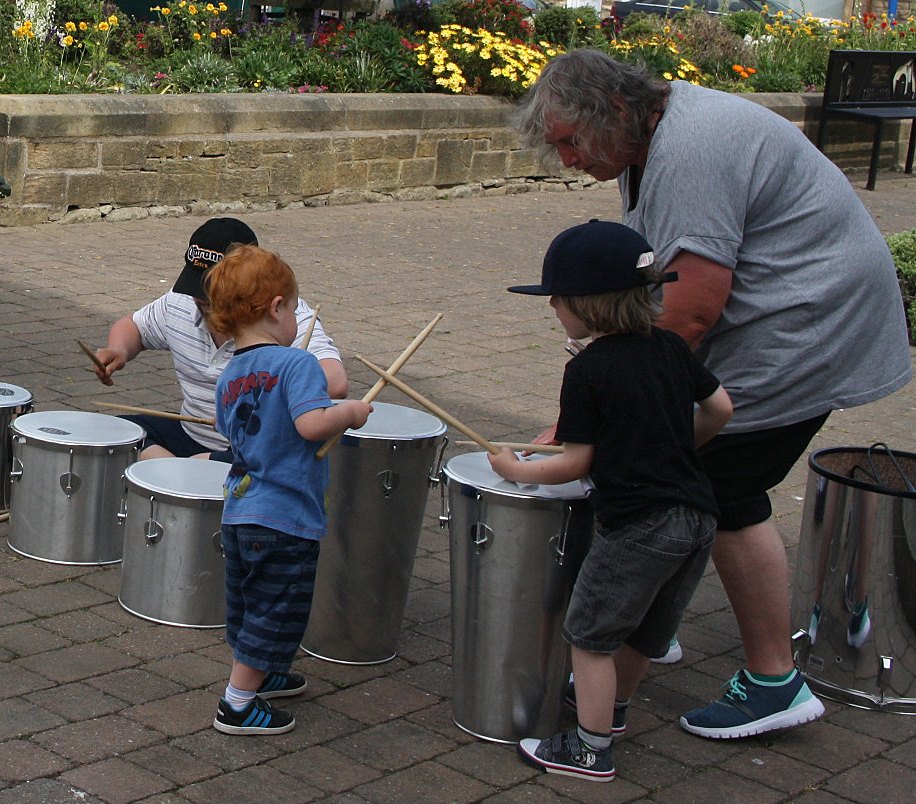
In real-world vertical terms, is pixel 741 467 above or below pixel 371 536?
above

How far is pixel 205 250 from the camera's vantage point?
378cm

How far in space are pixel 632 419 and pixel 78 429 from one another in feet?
6.30

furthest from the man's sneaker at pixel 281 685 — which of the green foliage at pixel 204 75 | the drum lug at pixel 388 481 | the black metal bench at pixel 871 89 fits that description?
the black metal bench at pixel 871 89

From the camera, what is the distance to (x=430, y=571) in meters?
4.30

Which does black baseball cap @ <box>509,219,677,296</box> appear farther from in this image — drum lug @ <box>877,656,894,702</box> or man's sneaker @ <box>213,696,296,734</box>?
drum lug @ <box>877,656,894,702</box>

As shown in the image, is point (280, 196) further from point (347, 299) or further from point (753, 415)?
point (753, 415)

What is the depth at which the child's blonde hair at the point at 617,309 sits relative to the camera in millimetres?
2875

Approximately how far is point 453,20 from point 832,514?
31.8 ft

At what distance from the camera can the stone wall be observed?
886cm

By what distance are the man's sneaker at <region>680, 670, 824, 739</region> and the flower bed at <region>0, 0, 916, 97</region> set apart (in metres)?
7.37

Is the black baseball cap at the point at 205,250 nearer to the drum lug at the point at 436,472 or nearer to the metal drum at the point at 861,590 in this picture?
the drum lug at the point at 436,472

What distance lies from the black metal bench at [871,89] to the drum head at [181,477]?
427 inches

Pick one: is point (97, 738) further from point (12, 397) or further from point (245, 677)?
point (12, 397)

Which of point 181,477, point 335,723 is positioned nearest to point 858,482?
point 335,723
